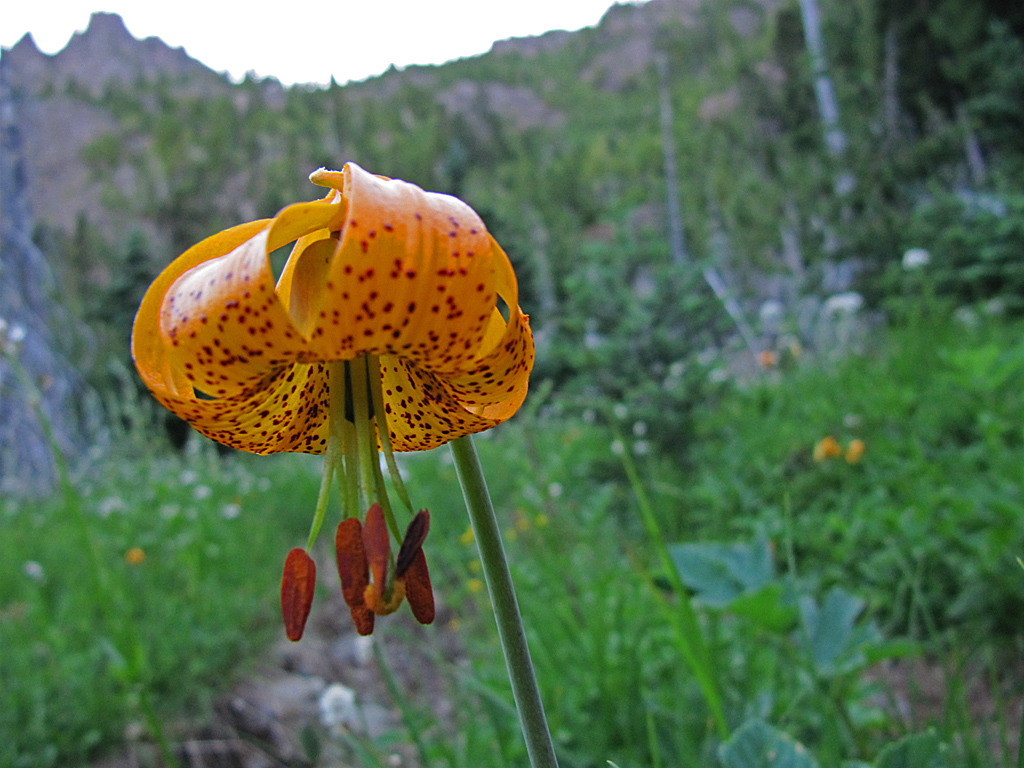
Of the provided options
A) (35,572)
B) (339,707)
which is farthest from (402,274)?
(35,572)

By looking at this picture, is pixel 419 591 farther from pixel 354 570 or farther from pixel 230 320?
pixel 230 320

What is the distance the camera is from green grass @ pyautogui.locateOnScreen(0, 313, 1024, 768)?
A: 0.91 metres

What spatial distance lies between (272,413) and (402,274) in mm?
265

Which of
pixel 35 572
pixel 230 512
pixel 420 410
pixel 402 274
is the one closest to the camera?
pixel 402 274

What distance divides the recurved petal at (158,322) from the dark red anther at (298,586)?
6.0 inches

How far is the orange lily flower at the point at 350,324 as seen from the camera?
389 mm

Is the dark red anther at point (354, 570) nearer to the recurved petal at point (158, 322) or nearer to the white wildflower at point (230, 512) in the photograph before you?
the recurved petal at point (158, 322)

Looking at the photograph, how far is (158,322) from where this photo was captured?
0.48 metres

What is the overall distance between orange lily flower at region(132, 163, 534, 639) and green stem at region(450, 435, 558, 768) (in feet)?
0.16

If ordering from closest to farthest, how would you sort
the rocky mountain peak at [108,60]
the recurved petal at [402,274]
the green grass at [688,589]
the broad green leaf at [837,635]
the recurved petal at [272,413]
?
the recurved petal at [402,274], the recurved petal at [272,413], the broad green leaf at [837,635], the green grass at [688,589], the rocky mountain peak at [108,60]

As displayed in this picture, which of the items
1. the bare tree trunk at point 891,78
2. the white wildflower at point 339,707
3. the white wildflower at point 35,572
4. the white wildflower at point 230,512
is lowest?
the white wildflower at point 230,512

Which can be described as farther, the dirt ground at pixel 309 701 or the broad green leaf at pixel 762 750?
the dirt ground at pixel 309 701

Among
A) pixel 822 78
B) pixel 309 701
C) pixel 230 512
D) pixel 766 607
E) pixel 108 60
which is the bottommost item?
pixel 309 701

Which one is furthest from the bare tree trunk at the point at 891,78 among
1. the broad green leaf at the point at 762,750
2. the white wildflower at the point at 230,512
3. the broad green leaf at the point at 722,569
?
the broad green leaf at the point at 762,750
